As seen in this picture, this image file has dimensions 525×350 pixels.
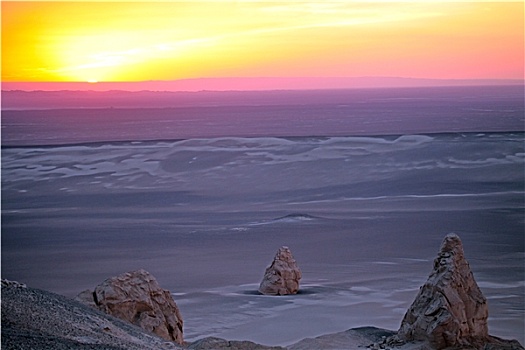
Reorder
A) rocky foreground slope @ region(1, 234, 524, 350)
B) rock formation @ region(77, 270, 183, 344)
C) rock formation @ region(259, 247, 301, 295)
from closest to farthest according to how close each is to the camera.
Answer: rocky foreground slope @ region(1, 234, 524, 350) → rock formation @ region(77, 270, 183, 344) → rock formation @ region(259, 247, 301, 295)

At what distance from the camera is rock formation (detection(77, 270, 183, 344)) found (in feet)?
28.1

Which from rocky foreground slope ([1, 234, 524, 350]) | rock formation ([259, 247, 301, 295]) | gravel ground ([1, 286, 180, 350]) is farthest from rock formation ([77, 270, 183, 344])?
rock formation ([259, 247, 301, 295])

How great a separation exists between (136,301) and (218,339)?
1.08 m

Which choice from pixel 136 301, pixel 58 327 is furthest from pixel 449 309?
pixel 58 327

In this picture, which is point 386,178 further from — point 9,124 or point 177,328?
point 9,124

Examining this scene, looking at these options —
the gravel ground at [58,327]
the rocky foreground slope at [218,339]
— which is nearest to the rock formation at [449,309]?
the rocky foreground slope at [218,339]

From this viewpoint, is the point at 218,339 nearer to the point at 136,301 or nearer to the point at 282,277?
the point at 136,301

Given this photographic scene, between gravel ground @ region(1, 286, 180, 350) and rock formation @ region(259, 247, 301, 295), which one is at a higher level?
gravel ground @ region(1, 286, 180, 350)

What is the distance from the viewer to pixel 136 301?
28.5 feet

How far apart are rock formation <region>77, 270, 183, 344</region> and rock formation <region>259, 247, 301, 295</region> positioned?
14.3 feet

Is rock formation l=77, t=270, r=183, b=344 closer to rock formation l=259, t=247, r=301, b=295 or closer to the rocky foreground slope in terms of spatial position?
the rocky foreground slope

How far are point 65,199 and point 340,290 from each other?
1514 cm

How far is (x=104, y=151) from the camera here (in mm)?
37500

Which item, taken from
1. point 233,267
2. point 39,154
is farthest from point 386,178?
point 39,154
